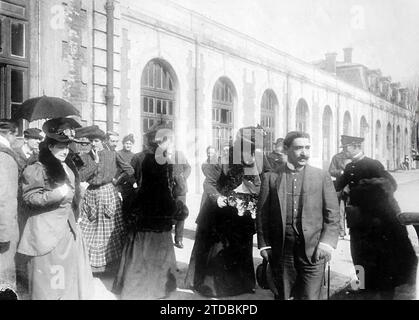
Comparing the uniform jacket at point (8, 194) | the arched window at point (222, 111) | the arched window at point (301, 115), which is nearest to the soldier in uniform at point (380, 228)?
the uniform jacket at point (8, 194)

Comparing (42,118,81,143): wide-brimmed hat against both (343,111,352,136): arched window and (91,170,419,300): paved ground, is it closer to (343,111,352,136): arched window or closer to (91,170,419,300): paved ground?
(91,170,419,300): paved ground

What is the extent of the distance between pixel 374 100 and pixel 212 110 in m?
12.5

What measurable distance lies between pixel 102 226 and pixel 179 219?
1118 mm

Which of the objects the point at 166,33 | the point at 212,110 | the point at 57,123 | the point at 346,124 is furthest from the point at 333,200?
the point at 346,124

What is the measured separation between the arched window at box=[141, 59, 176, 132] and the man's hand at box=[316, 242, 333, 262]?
8.64m

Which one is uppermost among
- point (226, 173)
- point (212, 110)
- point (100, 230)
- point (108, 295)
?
point (212, 110)

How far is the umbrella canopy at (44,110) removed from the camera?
4137 millimetres

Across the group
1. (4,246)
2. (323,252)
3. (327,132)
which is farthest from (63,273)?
(327,132)

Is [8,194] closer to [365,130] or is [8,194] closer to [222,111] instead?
[222,111]

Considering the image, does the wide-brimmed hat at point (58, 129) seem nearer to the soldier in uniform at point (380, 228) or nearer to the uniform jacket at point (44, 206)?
the uniform jacket at point (44, 206)

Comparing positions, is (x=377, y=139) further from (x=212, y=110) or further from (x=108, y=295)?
(x=108, y=295)

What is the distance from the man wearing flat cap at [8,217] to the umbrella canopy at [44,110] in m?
0.90

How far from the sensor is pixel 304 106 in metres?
20.1

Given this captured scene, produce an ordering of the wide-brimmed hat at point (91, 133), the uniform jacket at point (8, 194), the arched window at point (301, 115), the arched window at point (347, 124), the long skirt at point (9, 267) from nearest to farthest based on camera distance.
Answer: the uniform jacket at point (8, 194) → the long skirt at point (9, 267) → the wide-brimmed hat at point (91, 133) → the arched window at point (301, 115) → the arched window at point (347, 124)
